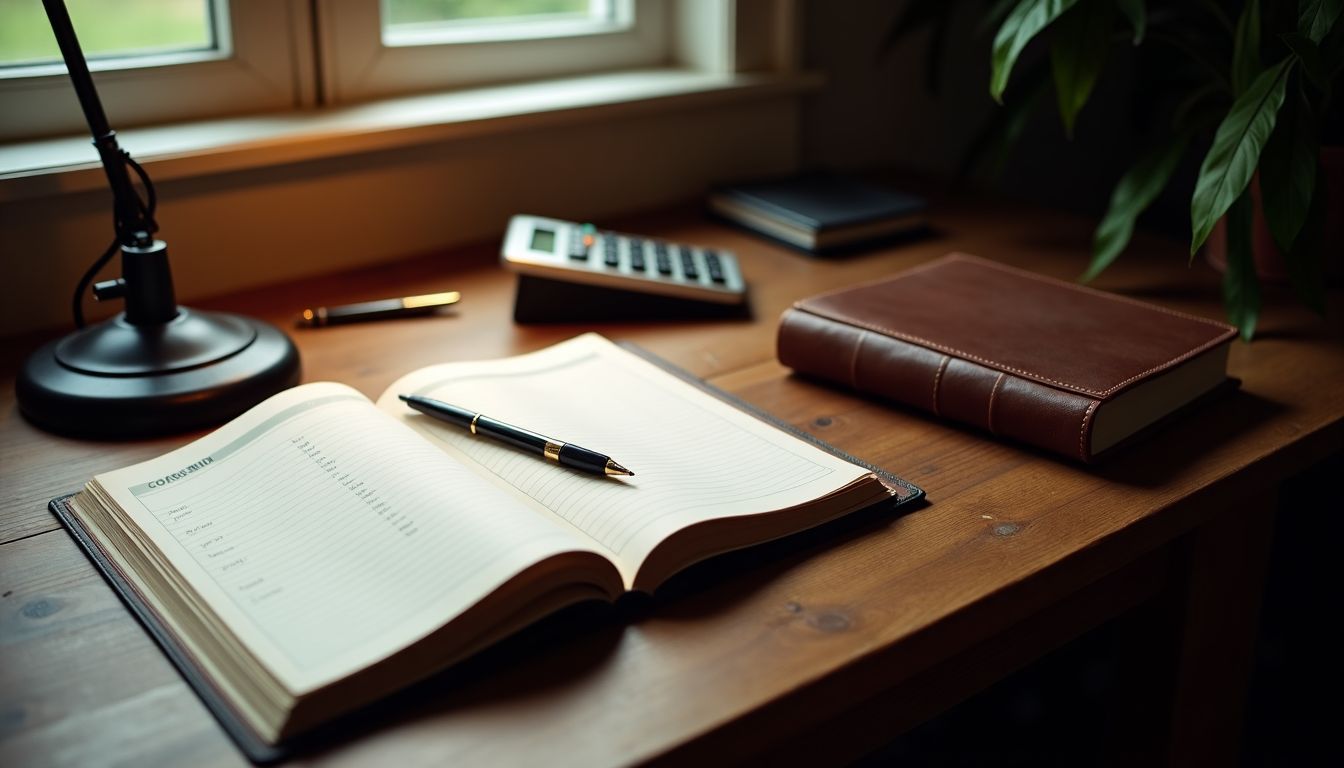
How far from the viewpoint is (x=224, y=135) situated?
113 cm

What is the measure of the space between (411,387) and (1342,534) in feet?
3.98

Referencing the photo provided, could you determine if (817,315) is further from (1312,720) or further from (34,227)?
(1312,720)

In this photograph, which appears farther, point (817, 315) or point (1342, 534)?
point (1342, 534)

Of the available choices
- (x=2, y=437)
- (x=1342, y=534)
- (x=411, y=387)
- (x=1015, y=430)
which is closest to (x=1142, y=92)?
(x=1342, y=534)

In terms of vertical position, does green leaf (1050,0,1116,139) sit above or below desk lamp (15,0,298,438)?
above

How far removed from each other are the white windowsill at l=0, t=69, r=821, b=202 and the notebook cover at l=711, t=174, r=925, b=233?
0.47ft

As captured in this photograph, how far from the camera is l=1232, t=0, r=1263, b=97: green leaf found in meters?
0.94

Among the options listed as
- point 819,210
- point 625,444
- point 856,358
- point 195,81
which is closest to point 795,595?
point 625,444

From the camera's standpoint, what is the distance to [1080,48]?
100cm

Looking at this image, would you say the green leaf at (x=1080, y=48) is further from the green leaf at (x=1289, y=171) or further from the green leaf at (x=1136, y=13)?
the green leaf at (x=1289, y=171)

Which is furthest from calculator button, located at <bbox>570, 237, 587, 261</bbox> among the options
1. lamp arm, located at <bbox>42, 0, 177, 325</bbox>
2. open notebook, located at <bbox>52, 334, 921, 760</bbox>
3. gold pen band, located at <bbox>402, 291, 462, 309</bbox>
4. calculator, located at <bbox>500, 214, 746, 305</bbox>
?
lamp arm, located at <bbox>42, 0, 177, 325</bbox>

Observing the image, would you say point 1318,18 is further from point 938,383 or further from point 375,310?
point 375,310

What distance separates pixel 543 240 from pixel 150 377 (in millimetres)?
394

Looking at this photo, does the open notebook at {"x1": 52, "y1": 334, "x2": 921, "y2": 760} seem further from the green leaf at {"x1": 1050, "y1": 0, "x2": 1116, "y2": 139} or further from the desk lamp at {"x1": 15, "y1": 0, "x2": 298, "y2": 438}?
the green leaf at {"x1": 1050, "y1": 0, "x2": 1116, "y2": 139}
